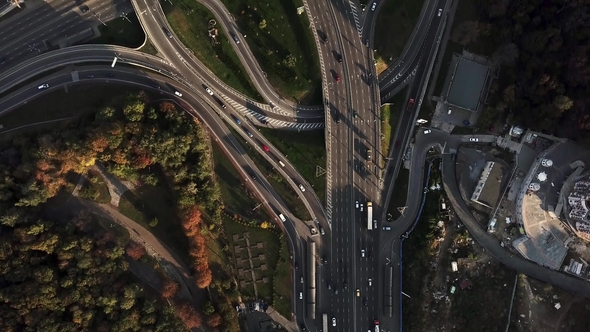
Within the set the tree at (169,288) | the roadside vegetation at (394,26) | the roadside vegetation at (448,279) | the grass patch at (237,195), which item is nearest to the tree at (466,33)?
the roadside vegetation at (394,26)

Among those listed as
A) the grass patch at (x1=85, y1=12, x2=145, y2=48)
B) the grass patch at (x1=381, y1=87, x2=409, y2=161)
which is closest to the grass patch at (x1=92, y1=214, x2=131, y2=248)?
the grass patch at (x1=85, y1=12, x2=145, y2=48)

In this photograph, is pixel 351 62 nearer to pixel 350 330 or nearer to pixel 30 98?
pixel 350 330

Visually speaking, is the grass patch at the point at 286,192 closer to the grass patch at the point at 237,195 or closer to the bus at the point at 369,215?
the grass patch at the point at 237,195

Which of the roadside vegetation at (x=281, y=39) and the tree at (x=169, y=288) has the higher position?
the roadside vegetation at (x=281, y=39)

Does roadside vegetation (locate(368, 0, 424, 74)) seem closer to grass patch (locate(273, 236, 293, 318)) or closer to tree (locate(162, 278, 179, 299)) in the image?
grass patch (locate(273, 236, 293, 318))

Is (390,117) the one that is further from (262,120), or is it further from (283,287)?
(283,287)
